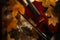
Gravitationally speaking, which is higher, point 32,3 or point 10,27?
point 32,3

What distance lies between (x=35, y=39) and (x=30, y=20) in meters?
0.27

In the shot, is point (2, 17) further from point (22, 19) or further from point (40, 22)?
point (40, 22)

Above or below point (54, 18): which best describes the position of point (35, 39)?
below

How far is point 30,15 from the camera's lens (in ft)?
10.6

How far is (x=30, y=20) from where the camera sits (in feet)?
10.6

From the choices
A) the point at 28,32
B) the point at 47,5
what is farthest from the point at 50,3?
the point at 28,32

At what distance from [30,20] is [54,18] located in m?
0.33

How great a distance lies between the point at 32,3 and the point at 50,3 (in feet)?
0.80

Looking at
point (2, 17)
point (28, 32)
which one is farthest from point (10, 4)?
point (28, 32)

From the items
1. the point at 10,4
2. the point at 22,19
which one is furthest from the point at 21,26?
the point at 10,4

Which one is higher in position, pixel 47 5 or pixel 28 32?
pixel 47 5

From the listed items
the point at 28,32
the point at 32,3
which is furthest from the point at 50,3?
the point at 28,32

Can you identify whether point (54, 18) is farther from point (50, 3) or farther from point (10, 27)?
point (10, 27)

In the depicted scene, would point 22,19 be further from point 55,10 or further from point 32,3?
point 55,10
